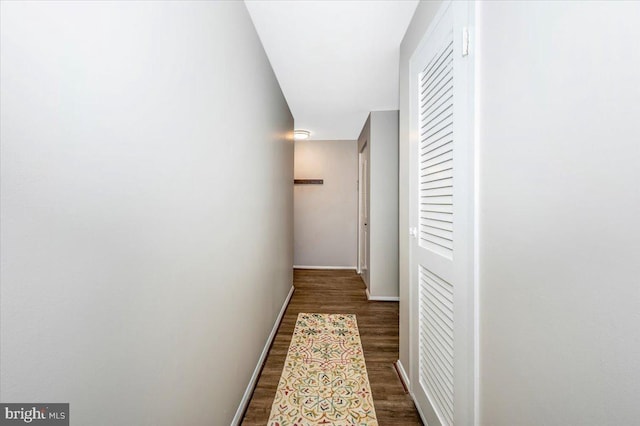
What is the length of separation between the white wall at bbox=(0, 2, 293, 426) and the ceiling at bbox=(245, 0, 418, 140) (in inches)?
23.1

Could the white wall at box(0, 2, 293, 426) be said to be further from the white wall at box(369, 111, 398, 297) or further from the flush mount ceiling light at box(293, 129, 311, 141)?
the flush mount ceiling light at box(293, 129, 311, 141)

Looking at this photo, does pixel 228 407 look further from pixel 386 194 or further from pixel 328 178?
pixel 328 178

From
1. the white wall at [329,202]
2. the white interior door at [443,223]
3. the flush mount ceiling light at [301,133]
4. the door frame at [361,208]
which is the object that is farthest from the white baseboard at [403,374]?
the flush mount ceiling light at [301,133]

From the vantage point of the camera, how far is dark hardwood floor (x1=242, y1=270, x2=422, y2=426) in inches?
71.5

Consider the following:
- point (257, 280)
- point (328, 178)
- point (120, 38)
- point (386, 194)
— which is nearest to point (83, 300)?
point (120, 38)

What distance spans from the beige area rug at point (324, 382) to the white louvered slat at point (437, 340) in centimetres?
47

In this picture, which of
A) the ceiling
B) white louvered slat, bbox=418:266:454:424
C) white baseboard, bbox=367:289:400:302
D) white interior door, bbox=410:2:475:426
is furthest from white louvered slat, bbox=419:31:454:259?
white baseboard, bbox=367:289:400:302

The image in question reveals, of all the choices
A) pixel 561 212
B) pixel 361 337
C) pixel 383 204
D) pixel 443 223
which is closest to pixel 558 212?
pixel 561 212

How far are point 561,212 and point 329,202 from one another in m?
5.07

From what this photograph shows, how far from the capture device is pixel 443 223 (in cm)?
146

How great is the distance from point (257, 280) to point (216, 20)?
167 centimetres

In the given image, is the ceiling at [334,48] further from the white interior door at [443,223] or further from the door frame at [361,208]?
the door frame at [361,208]

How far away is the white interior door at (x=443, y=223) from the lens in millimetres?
1188

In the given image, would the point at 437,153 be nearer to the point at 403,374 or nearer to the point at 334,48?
the point at 334,48
